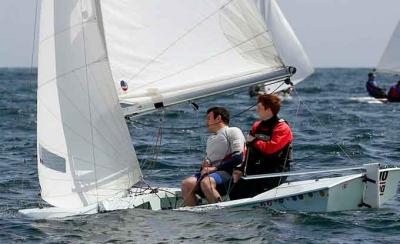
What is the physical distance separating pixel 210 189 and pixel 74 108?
4.88 feet

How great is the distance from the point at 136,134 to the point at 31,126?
3.60 meters

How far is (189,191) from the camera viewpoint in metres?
9.45

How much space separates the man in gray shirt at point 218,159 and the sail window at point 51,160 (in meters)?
1.18

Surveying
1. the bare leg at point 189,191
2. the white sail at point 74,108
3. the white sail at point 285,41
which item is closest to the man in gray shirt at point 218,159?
the bare leg at point 189,191

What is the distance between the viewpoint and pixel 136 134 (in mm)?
20656

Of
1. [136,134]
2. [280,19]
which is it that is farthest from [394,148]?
[280,19]

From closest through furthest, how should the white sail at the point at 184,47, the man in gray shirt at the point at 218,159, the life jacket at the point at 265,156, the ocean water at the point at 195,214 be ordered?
the ocean water at the point at 195,214, the white sail at the point at 184,47, the life jacket at the point at 265,156, the man in gray shirt at the point at 218,159

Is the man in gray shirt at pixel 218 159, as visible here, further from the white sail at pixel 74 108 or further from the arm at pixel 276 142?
the white sail at pixel 74 108

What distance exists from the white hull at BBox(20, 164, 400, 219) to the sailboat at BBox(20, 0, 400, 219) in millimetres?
12

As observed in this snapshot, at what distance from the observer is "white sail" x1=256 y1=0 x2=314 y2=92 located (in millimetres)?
30031

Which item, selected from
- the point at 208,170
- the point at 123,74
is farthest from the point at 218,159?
the point at 123,74

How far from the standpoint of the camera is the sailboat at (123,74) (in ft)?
30.0

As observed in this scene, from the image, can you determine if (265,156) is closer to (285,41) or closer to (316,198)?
(316,198)

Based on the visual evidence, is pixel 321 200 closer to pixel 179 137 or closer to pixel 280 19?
pixel 179 137
